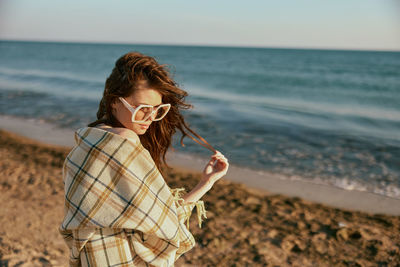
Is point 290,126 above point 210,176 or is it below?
below

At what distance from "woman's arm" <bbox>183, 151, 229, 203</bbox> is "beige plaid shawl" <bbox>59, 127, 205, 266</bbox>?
12.7 inches

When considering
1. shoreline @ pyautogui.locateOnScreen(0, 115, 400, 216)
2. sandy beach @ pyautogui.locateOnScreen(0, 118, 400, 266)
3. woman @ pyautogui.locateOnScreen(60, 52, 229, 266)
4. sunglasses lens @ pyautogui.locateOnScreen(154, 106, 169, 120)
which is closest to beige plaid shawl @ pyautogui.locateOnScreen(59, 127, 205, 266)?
woman @ pyautogui.locateOnScreen(60, 52, 229, 266)

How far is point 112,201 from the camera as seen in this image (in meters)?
1.30

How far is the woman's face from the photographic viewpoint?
4.83 ft

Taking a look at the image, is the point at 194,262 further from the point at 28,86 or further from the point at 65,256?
the point at 28,86

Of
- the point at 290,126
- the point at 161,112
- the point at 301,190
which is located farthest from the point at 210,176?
the point at 290,126

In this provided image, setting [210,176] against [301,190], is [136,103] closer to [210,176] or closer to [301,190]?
[210,176]

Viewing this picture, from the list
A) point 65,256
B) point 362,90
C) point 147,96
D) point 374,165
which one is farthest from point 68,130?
point 362,90

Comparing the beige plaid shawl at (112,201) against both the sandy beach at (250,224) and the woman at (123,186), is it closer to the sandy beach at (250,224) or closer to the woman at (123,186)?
the woman at (123,186)

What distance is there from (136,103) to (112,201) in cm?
42

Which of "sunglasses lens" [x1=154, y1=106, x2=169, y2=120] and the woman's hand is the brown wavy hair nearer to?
"sunglasses lens" [x1=154, y1=106, x2=169, y2=120]

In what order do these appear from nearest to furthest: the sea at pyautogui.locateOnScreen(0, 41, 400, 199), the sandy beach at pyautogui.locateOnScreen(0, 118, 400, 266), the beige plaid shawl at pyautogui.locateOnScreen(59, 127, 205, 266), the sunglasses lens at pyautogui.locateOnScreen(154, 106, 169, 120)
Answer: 1. the beige plaid shawl at pyautogui.locateOnScreen(59, 127, 205, 266)
2. the sunglasses lens at pyautogui.locateOnScreen(154, 106, 169, 120)
3. the sandy beach at pyautogui.locateOnScreen(0, 118, 400, 266)
4. the sea at pyautogui.locateOnScreen(0, 41, 400, 199)

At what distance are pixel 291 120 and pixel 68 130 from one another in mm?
6800

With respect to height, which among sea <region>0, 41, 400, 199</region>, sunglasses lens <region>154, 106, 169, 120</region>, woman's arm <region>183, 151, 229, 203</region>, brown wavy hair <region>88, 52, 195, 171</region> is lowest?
sea <region>0, 41, 400, 199</region>
